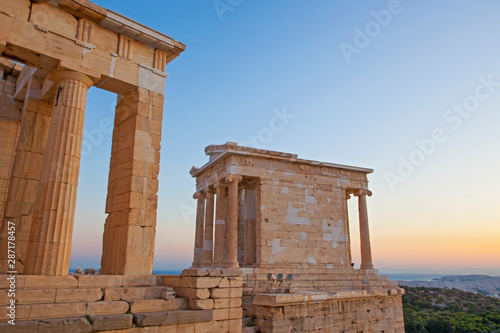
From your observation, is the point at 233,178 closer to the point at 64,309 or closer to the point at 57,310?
the point at 64,309

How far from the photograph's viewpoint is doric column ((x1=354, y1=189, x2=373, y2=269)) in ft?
68.0

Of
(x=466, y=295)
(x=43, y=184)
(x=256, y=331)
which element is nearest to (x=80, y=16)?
(x=43, y=184)

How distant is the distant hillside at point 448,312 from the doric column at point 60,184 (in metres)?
25.9

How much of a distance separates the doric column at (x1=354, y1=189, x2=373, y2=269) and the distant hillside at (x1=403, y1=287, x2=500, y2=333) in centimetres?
947

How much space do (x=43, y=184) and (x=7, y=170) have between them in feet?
11.7

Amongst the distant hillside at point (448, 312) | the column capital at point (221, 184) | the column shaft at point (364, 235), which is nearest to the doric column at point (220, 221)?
the column capital at point (221, 184)

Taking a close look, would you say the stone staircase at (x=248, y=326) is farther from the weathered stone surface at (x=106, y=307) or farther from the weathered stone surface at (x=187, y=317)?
the weathered stone surface at (x=106, y=307)

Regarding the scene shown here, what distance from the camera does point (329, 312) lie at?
535 inches

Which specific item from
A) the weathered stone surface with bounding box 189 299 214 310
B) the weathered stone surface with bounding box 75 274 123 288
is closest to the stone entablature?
the weathered stone surface with bounding box 75 274 123 288

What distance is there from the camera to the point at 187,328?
25.3ft

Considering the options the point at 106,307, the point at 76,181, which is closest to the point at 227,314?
the point at 106,307

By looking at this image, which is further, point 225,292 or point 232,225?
point 232,225

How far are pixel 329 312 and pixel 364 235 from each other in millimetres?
8696

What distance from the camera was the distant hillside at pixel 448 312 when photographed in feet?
86.8
